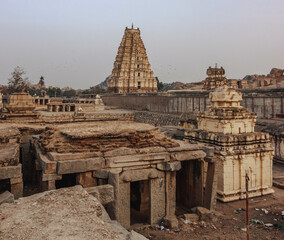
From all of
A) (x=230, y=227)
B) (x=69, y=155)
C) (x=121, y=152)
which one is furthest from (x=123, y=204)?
(x=230, y=227)

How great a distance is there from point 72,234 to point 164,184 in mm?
3648

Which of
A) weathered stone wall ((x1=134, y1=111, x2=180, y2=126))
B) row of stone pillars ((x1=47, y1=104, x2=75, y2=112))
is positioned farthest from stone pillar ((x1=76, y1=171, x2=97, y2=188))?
row of stone pillars ((x1=47, y1=104, x2=75, y2=112))

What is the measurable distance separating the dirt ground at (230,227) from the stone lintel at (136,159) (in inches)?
59.6

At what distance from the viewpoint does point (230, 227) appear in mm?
6875

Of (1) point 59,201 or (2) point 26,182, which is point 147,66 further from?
(1) point 59,201

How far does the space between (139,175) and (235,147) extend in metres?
4.08

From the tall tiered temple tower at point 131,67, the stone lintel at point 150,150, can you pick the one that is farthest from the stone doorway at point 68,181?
the tall tiered temple tower at point 131,67

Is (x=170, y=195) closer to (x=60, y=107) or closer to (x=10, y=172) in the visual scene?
(x=10, y=172)

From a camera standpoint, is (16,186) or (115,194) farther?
(115,194)

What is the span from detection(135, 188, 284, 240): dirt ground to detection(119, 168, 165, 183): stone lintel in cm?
116

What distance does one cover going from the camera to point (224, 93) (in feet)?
32.5

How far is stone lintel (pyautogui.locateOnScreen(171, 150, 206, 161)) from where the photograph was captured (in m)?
6.95

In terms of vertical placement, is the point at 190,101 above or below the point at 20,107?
above

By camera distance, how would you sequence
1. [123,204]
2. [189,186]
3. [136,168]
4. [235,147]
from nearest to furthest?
[123,204] → [136,168] → [189,186] → [235,147]
